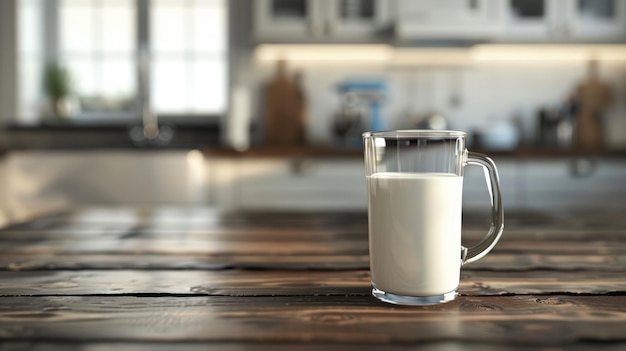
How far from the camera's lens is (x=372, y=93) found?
3.16 meters

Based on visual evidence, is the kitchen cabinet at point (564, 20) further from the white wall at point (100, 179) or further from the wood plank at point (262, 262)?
the wood plank at point (262, 262)

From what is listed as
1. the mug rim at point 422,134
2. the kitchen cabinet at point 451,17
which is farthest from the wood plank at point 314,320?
the kitchen cabinet at point 451,17

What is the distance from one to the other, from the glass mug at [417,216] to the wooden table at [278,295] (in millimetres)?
22

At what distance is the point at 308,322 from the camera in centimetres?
49

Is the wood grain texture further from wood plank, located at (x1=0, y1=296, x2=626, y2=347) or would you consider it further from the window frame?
the window frame

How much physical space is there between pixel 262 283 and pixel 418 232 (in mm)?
189

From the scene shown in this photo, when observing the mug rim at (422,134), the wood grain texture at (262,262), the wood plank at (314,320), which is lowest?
the wood grain texture at (262,262)

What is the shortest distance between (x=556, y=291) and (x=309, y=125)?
279cm

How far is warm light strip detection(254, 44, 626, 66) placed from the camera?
3.21 metres

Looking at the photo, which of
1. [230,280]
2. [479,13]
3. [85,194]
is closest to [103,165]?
[85,194]

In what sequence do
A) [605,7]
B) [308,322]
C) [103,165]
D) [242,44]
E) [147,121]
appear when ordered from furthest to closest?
[147,121] < [242,44] < [605,7] < [103,165] < [308,322]

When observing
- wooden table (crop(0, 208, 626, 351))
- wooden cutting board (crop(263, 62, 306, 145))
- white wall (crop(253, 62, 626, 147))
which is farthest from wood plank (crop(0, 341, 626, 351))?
white wall (crop(253, 62, 626, 147))

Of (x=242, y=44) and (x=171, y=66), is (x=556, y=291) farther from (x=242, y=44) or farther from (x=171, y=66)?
(x=171, y=66)

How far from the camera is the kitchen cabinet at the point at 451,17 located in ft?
9.62
